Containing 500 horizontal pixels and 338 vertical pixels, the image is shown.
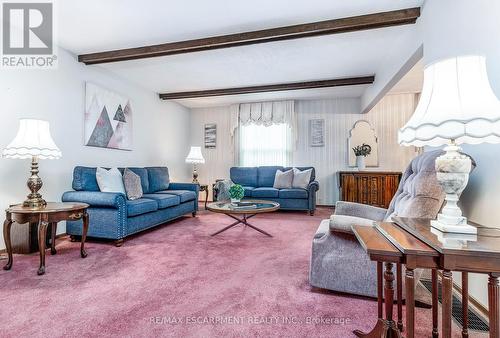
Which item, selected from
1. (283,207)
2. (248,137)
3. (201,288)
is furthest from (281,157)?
(201,288)

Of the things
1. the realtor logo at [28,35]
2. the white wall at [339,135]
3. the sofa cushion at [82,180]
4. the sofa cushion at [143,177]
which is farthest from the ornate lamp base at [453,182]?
the white wall at [339,135]

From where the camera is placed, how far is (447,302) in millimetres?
951

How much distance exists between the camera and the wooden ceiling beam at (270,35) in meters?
2.64

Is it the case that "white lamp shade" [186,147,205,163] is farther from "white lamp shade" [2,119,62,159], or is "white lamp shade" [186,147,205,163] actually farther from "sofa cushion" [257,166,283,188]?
"white lamp shade" [2,119,62,159]

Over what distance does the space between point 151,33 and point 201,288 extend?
2.82m

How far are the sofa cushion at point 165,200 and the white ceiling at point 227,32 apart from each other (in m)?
2.03

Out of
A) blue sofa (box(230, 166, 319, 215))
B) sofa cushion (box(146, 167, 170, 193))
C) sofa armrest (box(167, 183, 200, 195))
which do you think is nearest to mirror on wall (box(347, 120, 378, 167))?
blue sofa (box(230, 166, 319, 215))

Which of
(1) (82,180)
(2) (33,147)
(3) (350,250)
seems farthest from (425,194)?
(1) (82,180)

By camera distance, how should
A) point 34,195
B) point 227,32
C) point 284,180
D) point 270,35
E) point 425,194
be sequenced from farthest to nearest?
point 284,180 < point 227,32 < point 270,35 < point 34,195 < point 425,194

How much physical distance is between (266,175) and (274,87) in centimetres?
187

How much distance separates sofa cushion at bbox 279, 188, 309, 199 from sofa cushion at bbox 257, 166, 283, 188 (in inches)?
22.9

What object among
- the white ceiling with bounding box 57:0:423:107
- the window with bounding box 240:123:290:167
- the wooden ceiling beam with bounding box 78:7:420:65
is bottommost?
the window with bounding box 240:123:290:167

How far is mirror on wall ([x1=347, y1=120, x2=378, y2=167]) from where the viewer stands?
224 inches

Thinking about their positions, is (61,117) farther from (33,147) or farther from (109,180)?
(33,147)
